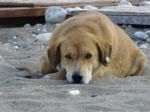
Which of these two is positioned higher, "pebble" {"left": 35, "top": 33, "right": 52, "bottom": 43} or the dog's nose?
the dog's nose

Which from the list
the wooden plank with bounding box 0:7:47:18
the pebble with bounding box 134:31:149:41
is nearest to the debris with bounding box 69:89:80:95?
the pebble with bounding box 134:31:149:41

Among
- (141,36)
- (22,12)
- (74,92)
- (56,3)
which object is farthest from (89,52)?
(56,3)

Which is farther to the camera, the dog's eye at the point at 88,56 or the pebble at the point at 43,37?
the pebble at the point at 43,37

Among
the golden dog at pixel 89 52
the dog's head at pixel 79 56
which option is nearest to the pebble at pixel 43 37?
the golden dog at pixel 89 52

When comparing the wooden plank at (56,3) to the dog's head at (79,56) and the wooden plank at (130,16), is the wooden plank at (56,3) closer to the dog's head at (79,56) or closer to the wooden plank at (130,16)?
the wooden plank at (130,16)

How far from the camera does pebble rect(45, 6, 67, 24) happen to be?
10.7 m

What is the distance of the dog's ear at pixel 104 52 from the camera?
605cm

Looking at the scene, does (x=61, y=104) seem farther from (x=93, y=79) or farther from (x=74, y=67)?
(x=93, y=79)

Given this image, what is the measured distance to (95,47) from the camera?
19.8 ft

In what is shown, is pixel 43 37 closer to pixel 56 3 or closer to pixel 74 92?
pixel 56 3

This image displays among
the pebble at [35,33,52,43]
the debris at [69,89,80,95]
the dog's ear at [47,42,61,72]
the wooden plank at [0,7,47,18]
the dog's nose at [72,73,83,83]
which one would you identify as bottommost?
the pebble at [35,33,52,43]

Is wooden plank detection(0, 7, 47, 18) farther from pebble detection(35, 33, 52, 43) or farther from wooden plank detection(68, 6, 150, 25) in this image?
wooden plank detection(68, 6, 150, 25)

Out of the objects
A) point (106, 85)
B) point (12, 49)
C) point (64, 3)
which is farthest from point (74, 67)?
point (64, 3)

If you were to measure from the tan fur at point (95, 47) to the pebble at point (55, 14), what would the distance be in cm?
391
